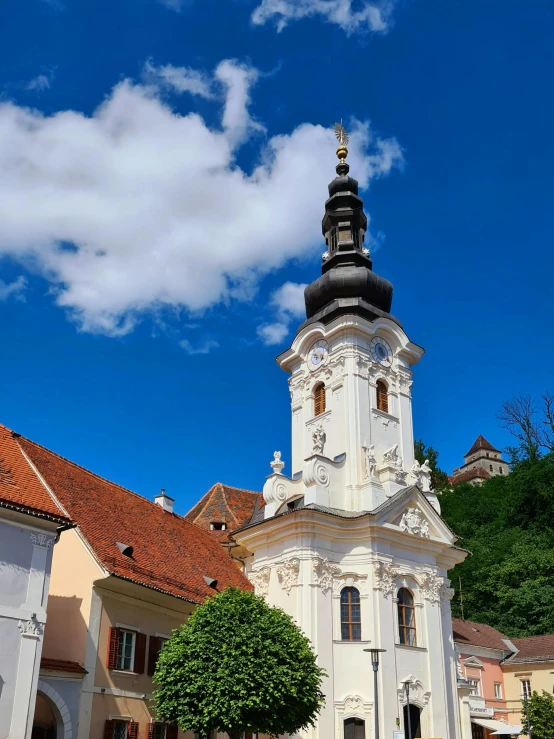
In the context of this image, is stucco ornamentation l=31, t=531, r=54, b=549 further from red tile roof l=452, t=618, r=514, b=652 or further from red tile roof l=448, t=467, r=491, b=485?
red tile roof l=448, t=467, r=491, b=485

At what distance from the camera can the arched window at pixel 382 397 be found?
36.5 meters

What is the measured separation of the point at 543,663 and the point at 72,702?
32839 millimetres

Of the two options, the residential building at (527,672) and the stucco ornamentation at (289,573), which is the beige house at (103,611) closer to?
the stucco ornamentation at (289,573)

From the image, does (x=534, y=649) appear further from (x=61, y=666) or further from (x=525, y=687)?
(x=61, y=666)

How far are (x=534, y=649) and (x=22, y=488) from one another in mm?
37029

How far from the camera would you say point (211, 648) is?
21.1 metres

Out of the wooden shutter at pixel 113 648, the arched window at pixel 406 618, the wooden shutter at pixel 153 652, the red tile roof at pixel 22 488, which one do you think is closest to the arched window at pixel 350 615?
the arched window at pixel 406 618

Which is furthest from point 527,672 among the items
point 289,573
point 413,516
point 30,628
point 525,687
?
point 30,628

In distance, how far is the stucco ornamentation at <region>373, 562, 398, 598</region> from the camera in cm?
3030

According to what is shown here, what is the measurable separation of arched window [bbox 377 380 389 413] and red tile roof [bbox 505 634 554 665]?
1990cm

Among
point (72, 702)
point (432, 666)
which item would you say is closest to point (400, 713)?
point (432, 666)

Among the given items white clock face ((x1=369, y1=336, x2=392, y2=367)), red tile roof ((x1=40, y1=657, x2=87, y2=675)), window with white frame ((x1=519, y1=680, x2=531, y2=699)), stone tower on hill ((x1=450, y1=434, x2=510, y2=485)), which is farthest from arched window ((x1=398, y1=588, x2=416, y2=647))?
stone tower on hill ((x1=450, y1=434, x2=510, y2=485))

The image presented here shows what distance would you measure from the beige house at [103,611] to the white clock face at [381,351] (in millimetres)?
13833

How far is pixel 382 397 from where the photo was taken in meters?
36.8
